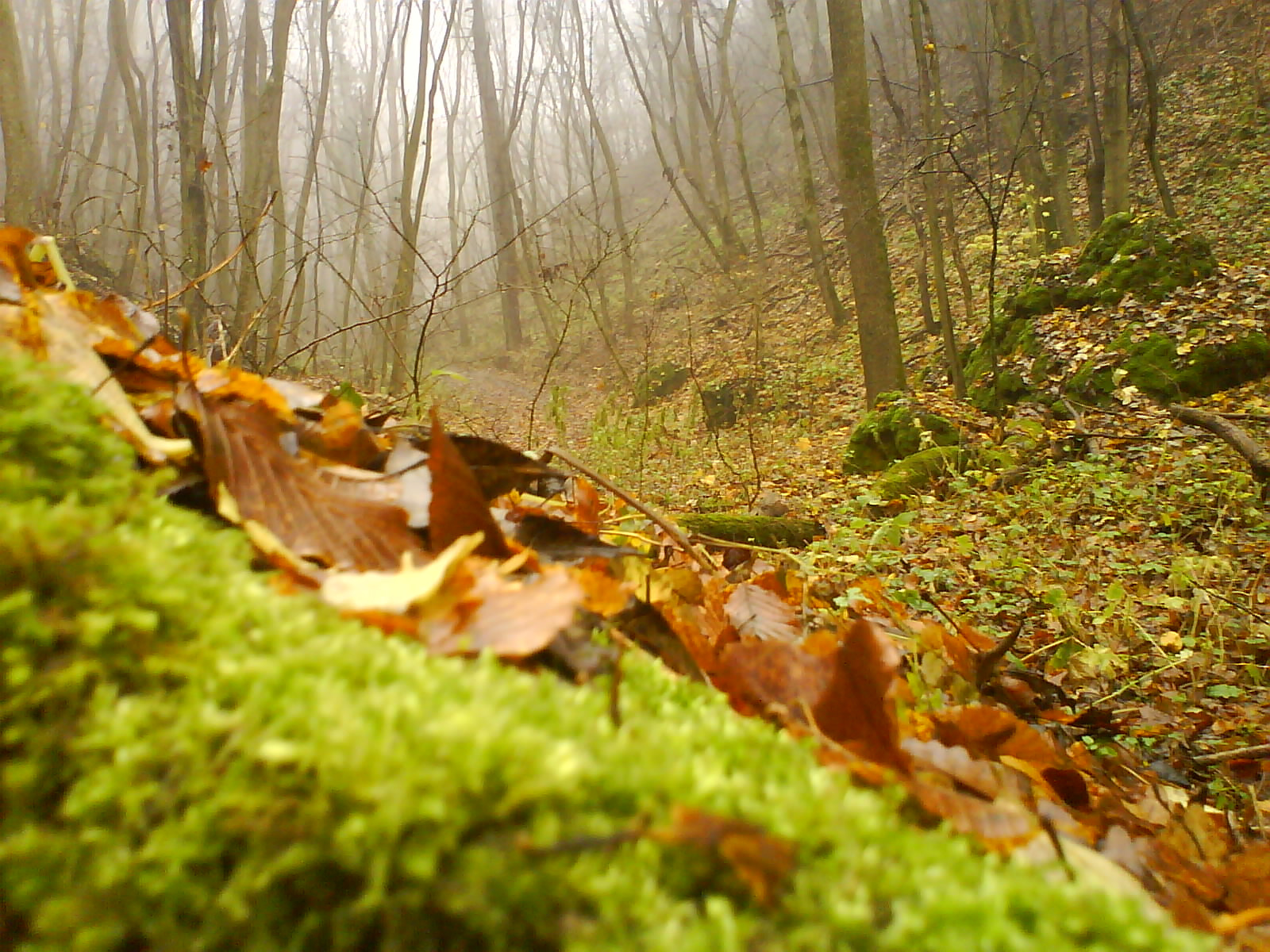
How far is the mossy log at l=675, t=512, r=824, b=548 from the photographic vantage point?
4.34 m

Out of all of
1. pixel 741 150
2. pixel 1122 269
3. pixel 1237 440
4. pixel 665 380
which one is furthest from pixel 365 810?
pixel 741 150

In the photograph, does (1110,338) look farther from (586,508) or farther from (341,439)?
(341,439)

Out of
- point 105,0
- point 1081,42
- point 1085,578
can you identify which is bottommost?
point 1085,578

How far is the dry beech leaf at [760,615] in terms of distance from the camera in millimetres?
1312

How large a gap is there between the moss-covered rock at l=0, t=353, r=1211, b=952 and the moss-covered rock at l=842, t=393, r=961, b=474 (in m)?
6.44

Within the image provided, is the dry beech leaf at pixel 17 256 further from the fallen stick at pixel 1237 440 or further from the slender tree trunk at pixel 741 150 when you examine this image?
the slender tree trunk at pixel 741 150

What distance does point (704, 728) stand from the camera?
0.60m

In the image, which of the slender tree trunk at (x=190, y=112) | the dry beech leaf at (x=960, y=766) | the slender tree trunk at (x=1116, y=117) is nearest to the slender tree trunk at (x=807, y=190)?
the slender tree trunk at (x=1116, y=117)

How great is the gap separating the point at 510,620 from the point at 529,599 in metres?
Answer: 0.03

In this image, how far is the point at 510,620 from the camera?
645mm

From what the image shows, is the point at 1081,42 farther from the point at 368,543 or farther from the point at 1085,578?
the point at 368,543

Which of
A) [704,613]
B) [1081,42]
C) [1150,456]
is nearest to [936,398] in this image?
[1150,456]

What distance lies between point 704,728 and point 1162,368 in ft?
25.5

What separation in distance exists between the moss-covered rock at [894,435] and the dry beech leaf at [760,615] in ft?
18.0
